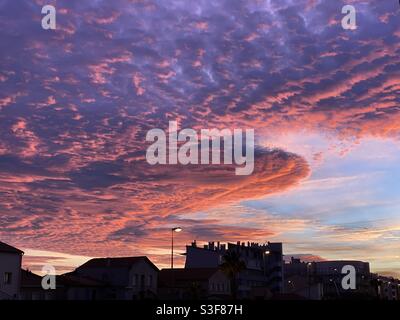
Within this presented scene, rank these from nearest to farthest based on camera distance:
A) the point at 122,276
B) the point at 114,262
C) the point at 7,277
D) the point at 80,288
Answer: the point at 7,277 → the point at 80,288 → the point at 122,276 → the point at 114,262

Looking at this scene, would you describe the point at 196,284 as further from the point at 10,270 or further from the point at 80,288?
the point at 10,270

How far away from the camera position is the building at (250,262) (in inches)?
4985

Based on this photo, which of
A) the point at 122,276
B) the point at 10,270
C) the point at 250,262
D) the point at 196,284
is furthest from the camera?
the point at 250,262

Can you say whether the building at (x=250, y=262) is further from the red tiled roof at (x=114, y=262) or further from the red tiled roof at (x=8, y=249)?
the red tiled roof at (x=8, y=249)

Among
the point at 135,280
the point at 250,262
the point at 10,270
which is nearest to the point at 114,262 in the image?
the point at 135,280

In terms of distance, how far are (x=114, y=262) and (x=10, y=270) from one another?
90.0 ft

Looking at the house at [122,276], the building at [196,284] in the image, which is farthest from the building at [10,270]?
the building at [196,284]

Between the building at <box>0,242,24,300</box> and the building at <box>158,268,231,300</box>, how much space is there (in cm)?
3506

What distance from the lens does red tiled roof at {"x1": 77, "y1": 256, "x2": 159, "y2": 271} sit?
84.5 m

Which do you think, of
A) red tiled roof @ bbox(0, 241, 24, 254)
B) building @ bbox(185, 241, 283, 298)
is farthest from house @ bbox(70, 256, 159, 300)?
building @ bbox(185, 241, 283, 298)

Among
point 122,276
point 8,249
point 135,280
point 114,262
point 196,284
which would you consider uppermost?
point 8,249

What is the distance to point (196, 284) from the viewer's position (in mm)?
→ 94688
